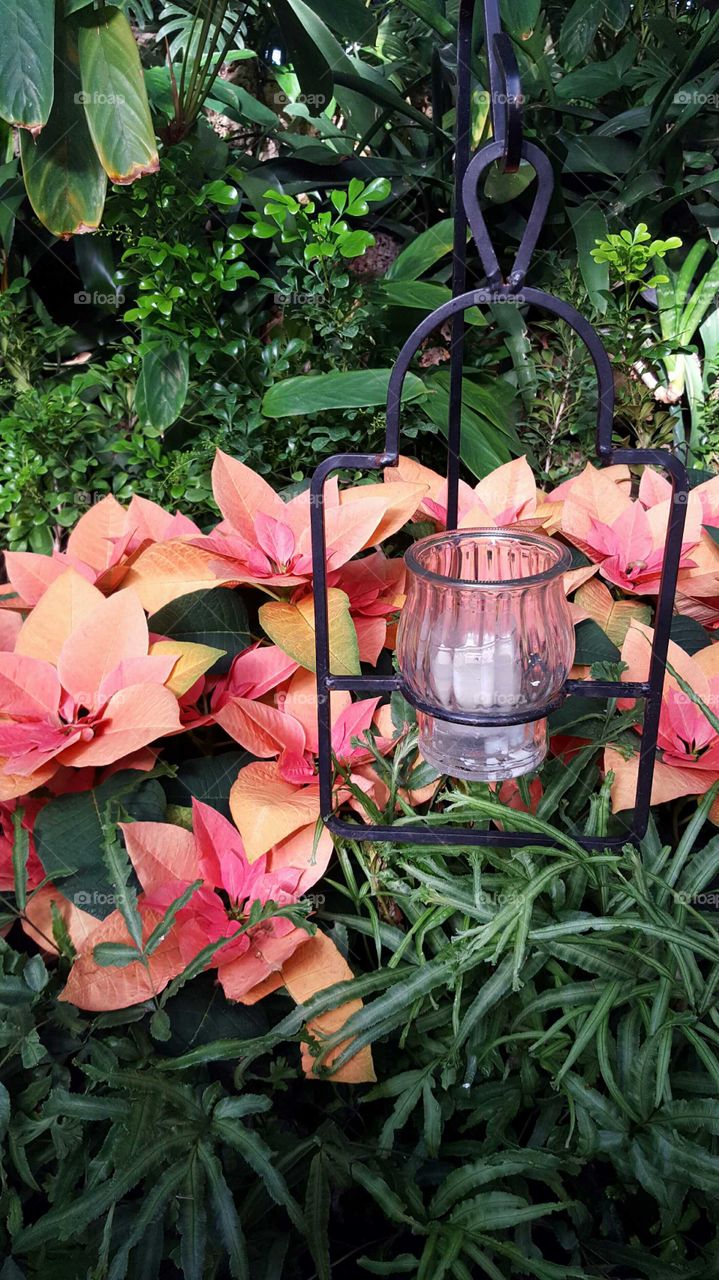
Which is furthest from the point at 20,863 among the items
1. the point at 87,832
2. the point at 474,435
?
the point at 474,435

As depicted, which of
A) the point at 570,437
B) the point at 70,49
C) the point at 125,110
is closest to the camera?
the point at 125,110

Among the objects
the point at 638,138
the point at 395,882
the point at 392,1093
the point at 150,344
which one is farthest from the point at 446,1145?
the point at 638,138

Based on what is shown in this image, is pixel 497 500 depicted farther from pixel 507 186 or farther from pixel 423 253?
pixel 507 186

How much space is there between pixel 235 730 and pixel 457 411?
0.86ft

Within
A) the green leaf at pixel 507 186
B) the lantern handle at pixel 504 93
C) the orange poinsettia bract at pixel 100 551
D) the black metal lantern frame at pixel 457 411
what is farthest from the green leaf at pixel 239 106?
the lantern handle at pixel 504 93

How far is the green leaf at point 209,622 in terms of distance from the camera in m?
0.67

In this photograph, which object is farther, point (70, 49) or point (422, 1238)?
point (70, 49)

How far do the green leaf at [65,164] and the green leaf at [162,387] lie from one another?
232mm

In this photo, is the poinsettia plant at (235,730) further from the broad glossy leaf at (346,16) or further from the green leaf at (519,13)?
the broad glossy leaf at (346,16)

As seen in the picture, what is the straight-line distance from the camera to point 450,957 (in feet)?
1.77

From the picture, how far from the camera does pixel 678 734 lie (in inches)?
23.8

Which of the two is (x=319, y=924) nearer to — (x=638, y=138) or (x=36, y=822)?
(x=36, y=822)

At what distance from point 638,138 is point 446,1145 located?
2175mm

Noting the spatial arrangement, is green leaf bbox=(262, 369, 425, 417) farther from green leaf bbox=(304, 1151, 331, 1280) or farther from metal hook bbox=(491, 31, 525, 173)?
green leaf bbox=(304, 1151, 331, 1280)
